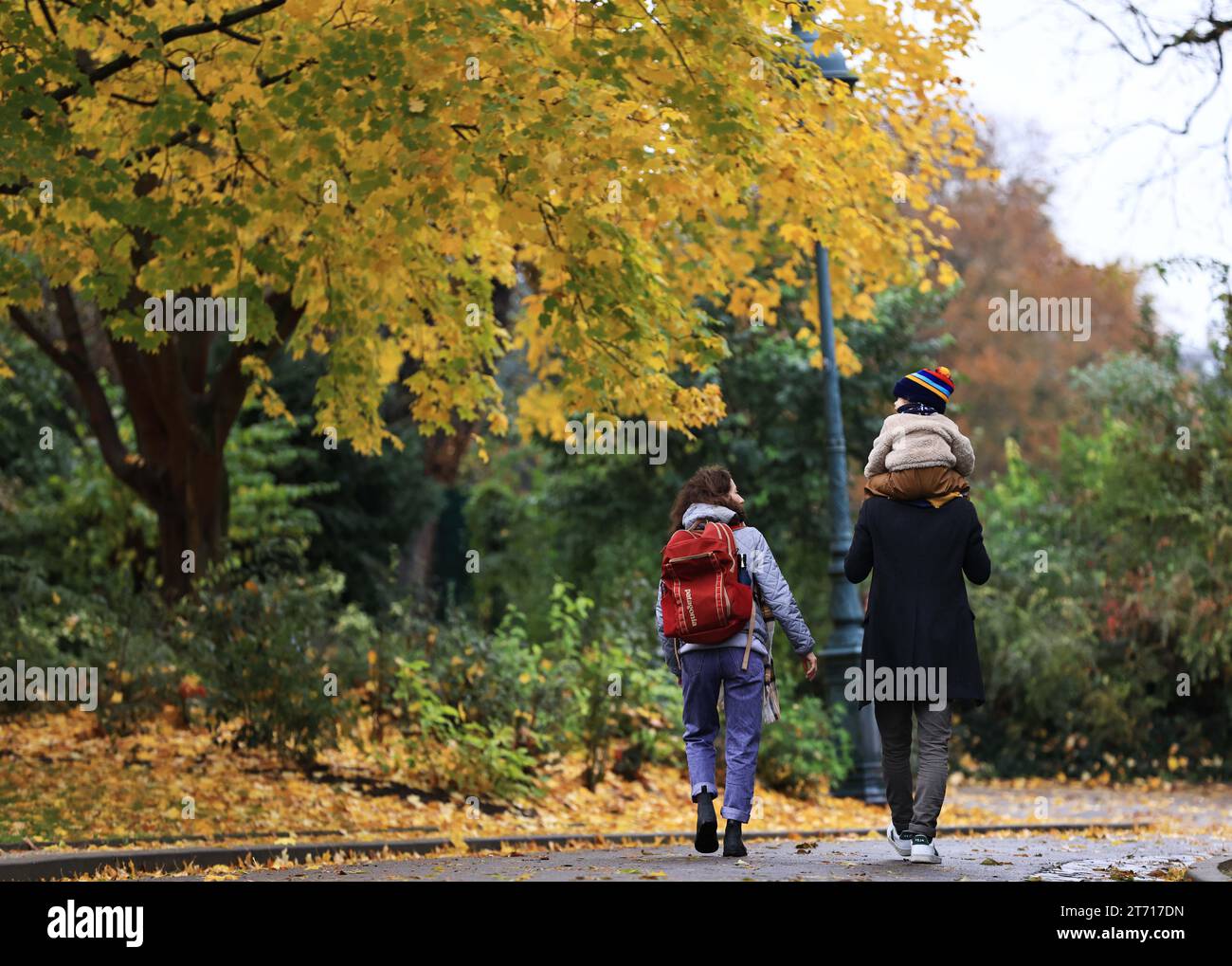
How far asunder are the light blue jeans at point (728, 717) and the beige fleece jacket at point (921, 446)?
120cm

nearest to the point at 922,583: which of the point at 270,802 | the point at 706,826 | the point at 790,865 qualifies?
the point at 790,865

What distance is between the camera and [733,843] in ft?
26.0

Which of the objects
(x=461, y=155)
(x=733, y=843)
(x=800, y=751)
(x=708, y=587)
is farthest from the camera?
(x=800, y=751)

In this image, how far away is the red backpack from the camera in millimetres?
7809

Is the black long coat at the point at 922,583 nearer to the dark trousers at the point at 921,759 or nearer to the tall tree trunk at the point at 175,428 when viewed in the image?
the dark trousers at the point at 921,759

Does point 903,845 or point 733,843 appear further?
point 733,843

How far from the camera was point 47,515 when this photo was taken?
75.9 ft

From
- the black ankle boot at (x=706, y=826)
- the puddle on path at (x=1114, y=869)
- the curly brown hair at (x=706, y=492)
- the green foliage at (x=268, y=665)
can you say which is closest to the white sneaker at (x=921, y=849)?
the puddle on path at (x=1114, y=869)
